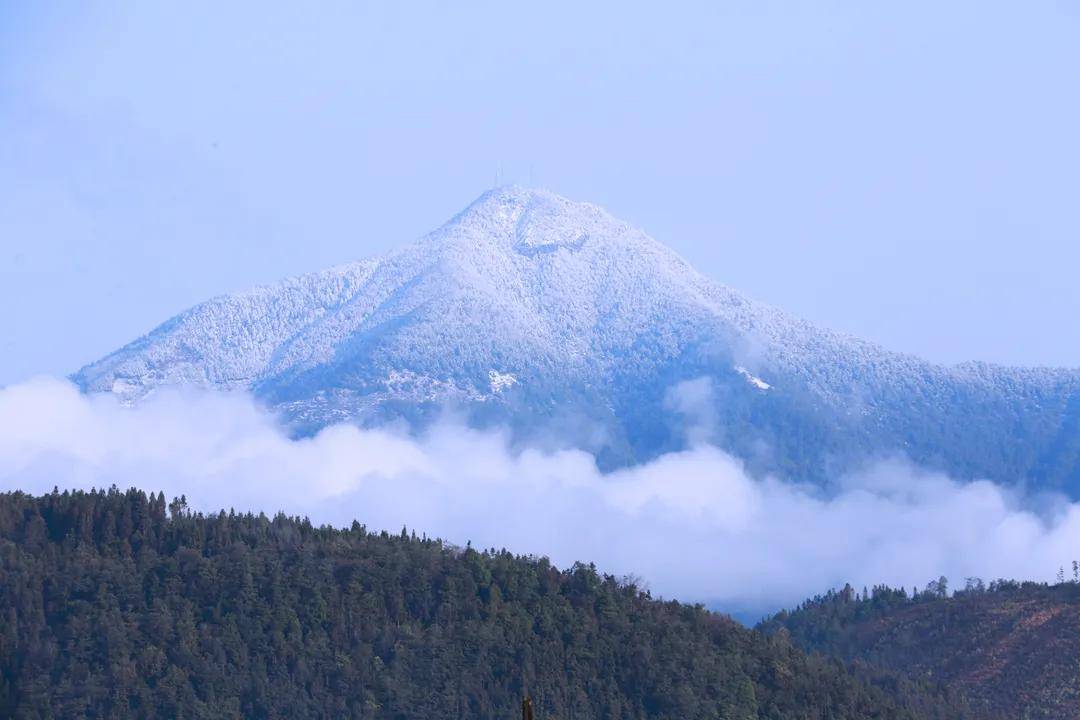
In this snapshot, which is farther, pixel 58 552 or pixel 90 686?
pixel 58 552

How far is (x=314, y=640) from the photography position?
185m

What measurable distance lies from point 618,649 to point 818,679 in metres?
16.8

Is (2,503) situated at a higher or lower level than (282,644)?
higher

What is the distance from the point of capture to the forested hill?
174 m

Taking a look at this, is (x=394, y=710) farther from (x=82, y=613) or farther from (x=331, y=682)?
(x=82, y=613)

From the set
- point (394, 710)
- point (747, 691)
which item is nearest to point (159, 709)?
point (394, 710)

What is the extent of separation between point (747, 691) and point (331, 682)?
33.4 metres

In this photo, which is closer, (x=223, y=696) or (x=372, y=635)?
(x=223, y=696)

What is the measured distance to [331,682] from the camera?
18050cm

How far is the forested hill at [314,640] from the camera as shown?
174 m

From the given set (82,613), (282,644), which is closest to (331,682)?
(282,644)

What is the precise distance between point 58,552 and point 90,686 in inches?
781

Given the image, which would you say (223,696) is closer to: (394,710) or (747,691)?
(394,710)

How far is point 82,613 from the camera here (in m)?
178
